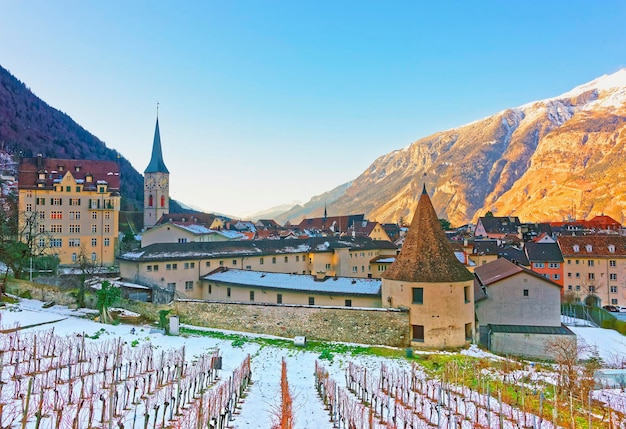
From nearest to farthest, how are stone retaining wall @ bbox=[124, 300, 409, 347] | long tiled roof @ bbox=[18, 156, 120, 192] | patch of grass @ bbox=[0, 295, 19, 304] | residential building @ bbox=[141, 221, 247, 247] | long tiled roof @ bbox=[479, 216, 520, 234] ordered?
stone retaining wall @ bbox=[124, 300, 409, 347]
patch of grass @ bbox=[0, 295, 19, 304]
long tiled roof @ bbox=[18, 156, 120, 192]
residential building @ bbox=[141, 221, 247, 247]
long tiled roof @ bbox=[479, 216, 520, 234]

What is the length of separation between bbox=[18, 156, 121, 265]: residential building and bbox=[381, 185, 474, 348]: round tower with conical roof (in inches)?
1679

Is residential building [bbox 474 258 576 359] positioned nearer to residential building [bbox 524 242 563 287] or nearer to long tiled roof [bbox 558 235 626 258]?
residential building [bbox 524 242 563 287]

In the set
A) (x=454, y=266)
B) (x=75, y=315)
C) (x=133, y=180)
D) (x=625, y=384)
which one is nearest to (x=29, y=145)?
(x=133, y=180)

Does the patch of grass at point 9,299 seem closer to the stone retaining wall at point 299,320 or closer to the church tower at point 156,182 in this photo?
the stone retaining wall at point 299,320

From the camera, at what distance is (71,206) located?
5975 cm

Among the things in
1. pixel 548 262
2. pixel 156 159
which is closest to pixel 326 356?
pixel 548 262

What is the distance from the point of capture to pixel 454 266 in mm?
32094

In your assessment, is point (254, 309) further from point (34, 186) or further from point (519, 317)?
point (34, 186)

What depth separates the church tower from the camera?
101m

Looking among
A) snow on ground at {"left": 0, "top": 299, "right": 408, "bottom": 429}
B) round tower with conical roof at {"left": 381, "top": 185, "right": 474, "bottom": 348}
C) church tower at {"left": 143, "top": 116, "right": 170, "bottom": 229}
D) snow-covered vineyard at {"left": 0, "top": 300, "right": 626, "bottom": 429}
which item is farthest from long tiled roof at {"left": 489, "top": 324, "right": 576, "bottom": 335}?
church tower at {"left": 143, "top": 116, "right": 170, "bottom": 229}

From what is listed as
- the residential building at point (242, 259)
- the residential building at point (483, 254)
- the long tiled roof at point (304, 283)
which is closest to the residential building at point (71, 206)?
the residential building at point (242, 259)

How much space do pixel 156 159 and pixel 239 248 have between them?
198 feet

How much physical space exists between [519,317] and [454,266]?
11.6 metres

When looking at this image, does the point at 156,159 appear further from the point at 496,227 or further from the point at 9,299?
the point at 496,227
